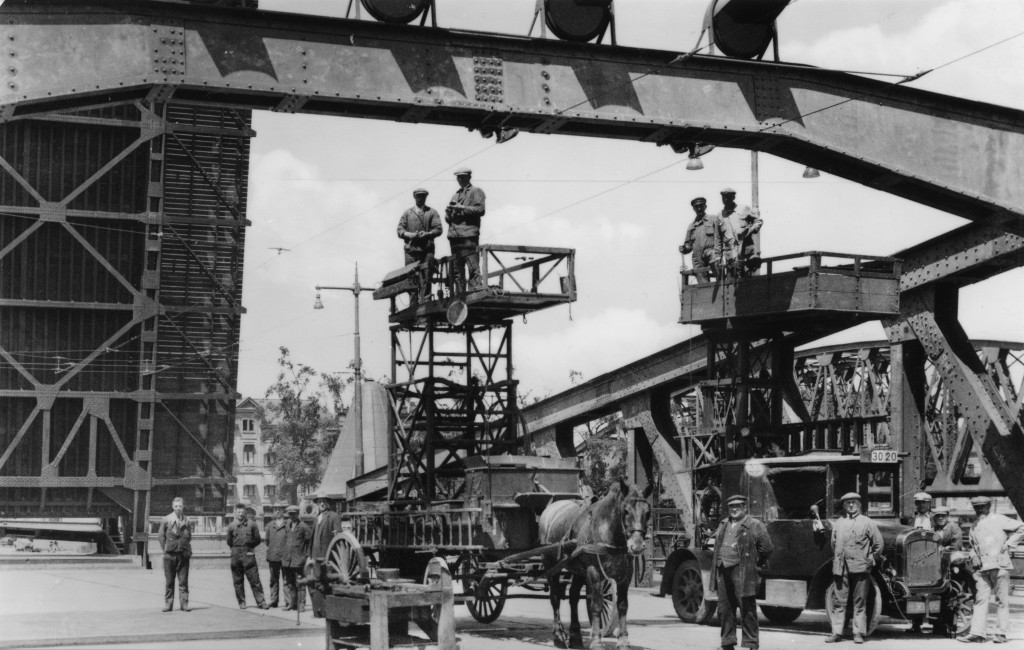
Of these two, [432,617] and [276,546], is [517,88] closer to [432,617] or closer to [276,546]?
[432,617]

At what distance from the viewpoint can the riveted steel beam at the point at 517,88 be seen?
15391mm

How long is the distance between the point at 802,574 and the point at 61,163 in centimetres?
2970

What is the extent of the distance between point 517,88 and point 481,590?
694cm

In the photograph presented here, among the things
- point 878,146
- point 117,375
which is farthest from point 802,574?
point 117,375

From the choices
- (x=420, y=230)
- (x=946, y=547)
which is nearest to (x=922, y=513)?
(x=946, y=547)

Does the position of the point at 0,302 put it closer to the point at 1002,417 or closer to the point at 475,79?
the point at 475,79

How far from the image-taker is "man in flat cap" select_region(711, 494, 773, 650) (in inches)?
606

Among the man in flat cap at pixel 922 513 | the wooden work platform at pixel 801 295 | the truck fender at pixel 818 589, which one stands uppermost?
the wooden work platform at pixel 801 295

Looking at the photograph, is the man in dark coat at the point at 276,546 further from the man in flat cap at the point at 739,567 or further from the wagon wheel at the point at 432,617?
the man in flat cap at the point at 739,567

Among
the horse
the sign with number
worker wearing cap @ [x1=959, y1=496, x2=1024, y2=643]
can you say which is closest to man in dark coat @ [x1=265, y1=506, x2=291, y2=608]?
the horse

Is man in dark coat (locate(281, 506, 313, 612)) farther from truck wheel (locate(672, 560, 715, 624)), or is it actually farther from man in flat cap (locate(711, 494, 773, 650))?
man in flat cap (locate(711, 494, 773, 650))

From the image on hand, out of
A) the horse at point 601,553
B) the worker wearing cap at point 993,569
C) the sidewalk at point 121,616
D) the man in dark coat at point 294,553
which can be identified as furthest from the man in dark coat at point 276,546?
the worker wearing cap at point 993,569

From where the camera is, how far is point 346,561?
599 inches

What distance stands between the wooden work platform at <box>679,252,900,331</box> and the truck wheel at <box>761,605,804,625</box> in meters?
4.96
